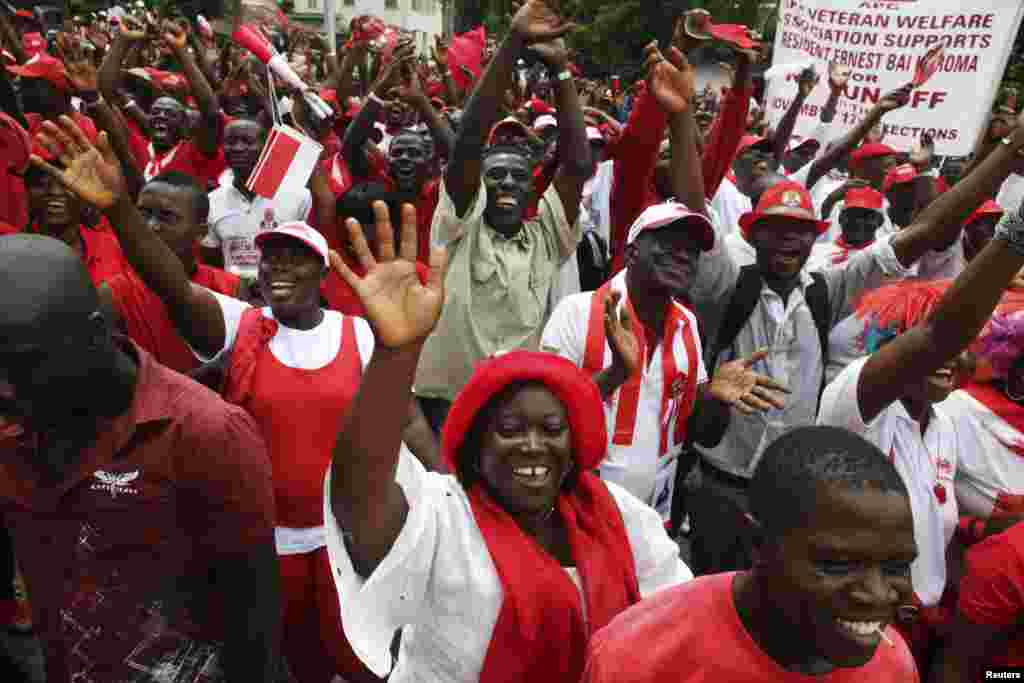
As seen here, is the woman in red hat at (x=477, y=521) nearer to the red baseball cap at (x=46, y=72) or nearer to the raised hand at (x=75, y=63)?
the raised hand at (x=75, y=63)

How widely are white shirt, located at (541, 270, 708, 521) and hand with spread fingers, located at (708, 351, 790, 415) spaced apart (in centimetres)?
23

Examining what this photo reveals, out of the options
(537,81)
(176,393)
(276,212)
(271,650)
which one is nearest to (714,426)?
(271,650)

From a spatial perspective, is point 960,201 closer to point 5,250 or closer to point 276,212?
point 5,250

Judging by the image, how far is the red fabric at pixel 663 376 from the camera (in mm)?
2881

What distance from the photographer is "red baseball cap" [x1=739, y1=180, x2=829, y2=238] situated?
3342mm

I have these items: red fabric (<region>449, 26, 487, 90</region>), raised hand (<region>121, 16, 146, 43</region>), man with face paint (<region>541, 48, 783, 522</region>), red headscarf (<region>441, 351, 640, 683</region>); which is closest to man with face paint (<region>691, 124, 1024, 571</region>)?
man with face paint (<region>541, 48, 783, 522</region>)

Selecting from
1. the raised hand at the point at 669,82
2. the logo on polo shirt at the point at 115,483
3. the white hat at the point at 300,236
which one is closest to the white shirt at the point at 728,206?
the raised hand at the point at 669,82

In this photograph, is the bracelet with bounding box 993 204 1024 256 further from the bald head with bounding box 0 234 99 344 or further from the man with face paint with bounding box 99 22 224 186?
the man with face paint with bounding box 99 22 224 186

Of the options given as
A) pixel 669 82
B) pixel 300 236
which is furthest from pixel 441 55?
pixel 300 236

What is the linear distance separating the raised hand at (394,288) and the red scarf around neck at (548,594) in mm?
507

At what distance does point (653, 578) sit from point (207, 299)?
65.5 inches

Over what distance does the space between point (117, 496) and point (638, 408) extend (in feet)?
5.77

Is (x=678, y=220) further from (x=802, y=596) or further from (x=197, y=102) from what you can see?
(x=197, y=102)

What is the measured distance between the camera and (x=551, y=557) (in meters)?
1.84
